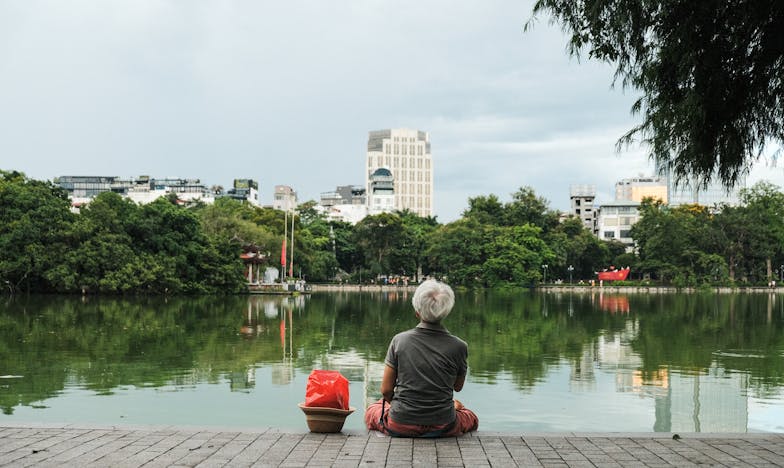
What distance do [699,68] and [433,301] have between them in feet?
8.38

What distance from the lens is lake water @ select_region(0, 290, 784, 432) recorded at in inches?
317

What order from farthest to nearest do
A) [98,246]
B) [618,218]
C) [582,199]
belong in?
[582,199]
[618,218]
[98,246]

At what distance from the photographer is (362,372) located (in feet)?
37.1

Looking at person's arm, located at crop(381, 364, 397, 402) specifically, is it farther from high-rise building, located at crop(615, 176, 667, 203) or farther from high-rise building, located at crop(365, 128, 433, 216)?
high-rise building, located at crop(365, 128, 433, 216)

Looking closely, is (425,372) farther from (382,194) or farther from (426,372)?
(382,194)

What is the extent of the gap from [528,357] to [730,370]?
10.5 feet

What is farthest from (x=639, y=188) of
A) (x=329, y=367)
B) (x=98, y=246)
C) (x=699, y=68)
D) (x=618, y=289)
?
(x=699, y=68)

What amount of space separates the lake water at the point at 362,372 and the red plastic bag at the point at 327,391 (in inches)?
18.2

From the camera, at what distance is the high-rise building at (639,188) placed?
113 m

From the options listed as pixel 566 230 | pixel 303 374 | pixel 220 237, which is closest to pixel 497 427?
pixel 303 374

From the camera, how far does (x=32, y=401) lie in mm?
8461

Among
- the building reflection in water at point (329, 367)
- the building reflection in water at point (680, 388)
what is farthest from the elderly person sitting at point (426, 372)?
the building reflection in water at point (329, 367)

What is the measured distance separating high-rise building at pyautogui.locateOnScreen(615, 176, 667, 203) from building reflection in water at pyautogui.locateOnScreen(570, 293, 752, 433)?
10165 centimetres

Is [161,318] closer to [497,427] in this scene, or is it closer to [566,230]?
[497,427]
